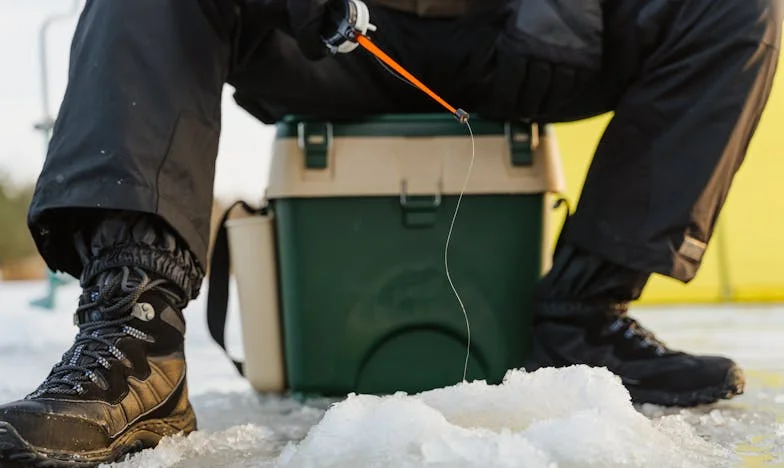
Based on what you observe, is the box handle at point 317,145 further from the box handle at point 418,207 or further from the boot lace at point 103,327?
the boot lace at point 103,327

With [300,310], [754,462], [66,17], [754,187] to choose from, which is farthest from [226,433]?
[754,187]

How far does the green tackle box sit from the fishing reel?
0.25m

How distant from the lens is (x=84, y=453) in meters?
0.69

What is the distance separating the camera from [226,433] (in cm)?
86

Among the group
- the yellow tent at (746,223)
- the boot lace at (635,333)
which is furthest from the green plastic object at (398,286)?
the yellow tent at (746,223)

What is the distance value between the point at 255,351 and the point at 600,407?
0.64m

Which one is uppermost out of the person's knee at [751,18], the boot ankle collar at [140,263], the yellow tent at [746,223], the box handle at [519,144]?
the person's knee at [751,18]

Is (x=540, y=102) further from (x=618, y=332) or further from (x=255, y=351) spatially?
(x=255, y=351)

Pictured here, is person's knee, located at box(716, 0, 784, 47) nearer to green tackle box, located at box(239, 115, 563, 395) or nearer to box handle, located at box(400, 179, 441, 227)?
green tackle box, located at box(239, 115, 563, 395)

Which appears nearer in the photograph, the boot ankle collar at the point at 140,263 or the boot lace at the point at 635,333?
the boot ankle collar at the point at 140,263

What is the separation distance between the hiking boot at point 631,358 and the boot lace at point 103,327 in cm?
50

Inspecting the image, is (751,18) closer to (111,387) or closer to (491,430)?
(491,430)

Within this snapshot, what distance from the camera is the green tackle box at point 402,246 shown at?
3.73 feet

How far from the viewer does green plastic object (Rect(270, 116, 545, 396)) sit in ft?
3.76
